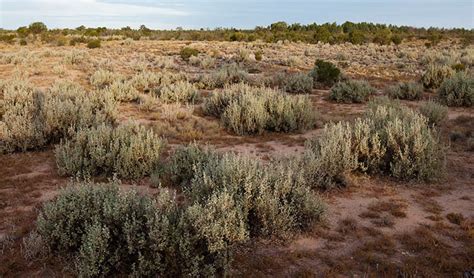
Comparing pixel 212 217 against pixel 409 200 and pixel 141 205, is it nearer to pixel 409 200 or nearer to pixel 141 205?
pixel 141 205

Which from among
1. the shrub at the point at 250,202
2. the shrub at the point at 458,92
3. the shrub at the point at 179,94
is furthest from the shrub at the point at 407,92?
the shrub at the point at 250,202

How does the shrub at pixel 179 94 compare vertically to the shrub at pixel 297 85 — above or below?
below

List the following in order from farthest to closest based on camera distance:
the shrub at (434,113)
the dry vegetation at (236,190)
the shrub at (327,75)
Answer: the shrub at (327,75) < the shrub at (434,113) < the dry vegetation at (236,190)

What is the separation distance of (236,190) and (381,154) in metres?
3.06

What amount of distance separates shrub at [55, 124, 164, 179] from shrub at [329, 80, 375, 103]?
25.5ft

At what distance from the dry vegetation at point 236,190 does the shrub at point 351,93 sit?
829 millimetres

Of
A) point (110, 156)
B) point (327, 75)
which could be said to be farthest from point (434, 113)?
point (110, 156)

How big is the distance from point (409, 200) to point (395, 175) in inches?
29.9

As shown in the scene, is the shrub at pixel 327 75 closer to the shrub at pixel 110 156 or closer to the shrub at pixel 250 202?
the shrub at pixel 110 156

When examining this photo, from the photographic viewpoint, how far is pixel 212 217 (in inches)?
172

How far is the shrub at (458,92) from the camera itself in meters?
12.5

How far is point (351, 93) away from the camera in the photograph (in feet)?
44.8

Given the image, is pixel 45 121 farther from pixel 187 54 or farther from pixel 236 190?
pixel 187 54

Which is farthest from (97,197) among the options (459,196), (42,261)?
(459,196)
